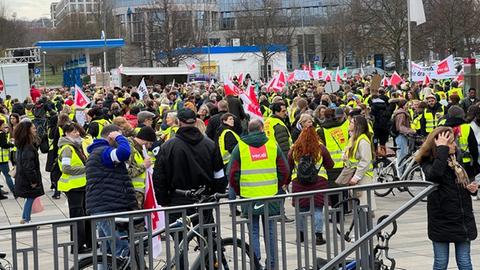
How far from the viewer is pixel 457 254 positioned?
8227 mm

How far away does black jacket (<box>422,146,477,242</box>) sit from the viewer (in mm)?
8009

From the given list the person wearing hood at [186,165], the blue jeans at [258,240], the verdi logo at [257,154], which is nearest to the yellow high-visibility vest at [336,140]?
the verdi logo at [257,154]

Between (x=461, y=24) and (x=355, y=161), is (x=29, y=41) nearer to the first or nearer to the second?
(x=461, y=24)

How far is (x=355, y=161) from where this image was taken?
12602mm

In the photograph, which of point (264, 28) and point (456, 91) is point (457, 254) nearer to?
point (456, 91)

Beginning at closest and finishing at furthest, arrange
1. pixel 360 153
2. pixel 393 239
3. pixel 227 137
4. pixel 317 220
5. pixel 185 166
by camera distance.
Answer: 1. pixel 317 220
2. pixel 185 166
3. pixel 393 239
4. pixel 360 153
5. pixel 227 137

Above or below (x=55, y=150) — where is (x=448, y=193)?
above

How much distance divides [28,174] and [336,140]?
446 centimetres

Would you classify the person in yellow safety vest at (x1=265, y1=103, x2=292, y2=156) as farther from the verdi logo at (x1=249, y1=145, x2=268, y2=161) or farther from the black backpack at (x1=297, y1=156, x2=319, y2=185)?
the verdi logo at (x1=249, y1=145, x2=268, y2=161)

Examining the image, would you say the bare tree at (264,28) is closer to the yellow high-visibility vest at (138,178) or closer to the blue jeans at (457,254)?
the yellow high-visibility vest at (138,178)

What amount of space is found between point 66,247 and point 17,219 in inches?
378

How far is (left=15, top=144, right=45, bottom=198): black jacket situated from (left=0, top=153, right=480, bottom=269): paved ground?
185cm

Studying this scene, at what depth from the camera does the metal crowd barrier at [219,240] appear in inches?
247

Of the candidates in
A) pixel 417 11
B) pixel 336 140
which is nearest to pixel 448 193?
pixel 336 140
